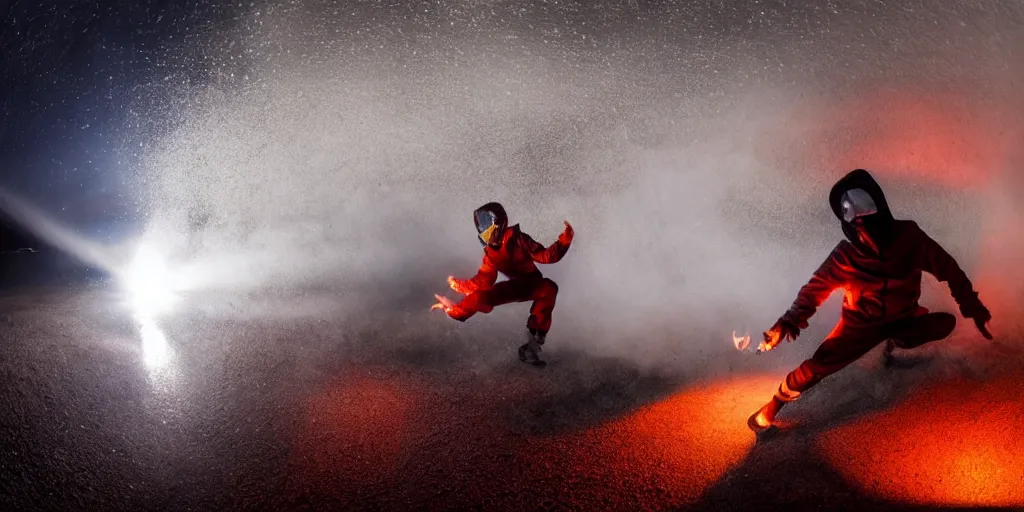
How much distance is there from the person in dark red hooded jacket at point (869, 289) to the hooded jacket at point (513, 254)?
1762mm

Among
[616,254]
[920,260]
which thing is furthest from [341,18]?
[920,260]

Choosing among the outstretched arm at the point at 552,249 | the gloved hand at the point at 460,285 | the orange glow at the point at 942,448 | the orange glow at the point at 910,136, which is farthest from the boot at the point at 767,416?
the orange glow at the point at 910,136

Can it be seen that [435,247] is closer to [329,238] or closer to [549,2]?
[329,238]

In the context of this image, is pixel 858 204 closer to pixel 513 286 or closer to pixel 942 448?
pixel 942 448

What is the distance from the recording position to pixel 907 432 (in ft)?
12.2

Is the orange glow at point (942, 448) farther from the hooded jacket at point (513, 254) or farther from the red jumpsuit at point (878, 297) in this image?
the hooded jacket at point (513, 254)

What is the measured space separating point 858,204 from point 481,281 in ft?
9.60

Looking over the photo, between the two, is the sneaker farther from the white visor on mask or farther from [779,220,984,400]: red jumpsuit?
the white visor on mask

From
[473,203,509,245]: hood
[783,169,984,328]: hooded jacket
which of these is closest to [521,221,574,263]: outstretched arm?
[473,203,509,245]: hood

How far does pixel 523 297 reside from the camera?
5.05 m

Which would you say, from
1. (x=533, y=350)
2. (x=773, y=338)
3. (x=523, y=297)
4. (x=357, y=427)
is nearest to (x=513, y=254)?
(x=523, y=297)

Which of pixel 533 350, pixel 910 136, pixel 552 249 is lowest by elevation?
pixel 533 350

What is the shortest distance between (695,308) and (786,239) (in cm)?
165

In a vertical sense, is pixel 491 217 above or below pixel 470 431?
above
